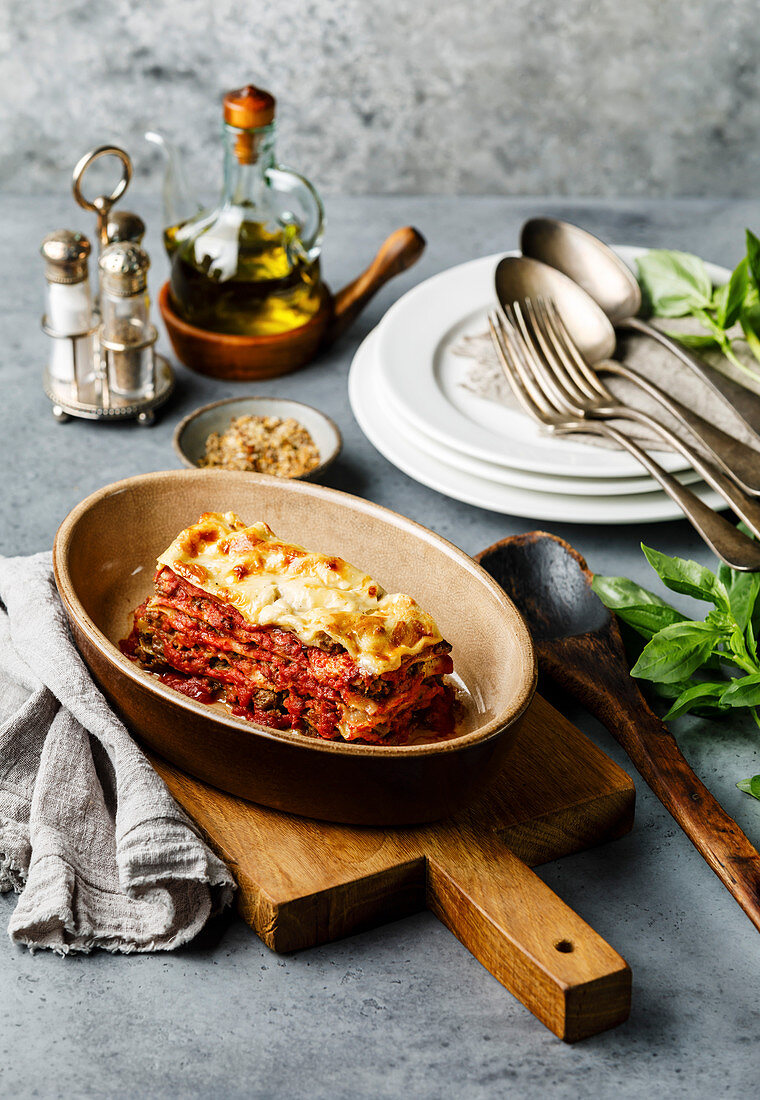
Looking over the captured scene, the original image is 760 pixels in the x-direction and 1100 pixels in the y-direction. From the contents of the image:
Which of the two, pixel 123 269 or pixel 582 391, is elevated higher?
pixel 123 269

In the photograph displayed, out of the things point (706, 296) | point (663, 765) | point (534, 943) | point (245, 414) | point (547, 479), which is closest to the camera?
point (534, 943)

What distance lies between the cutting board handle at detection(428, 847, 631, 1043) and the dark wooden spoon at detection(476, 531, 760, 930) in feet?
0.57

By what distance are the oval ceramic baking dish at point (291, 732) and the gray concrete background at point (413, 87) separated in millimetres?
1549

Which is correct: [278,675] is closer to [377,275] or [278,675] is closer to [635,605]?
[635,605]

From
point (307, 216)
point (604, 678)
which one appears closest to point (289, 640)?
point (604, 678)

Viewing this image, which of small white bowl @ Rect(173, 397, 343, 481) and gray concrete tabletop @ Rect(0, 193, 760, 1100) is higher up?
small white bowl @ Rect(173, 397, 343, 481)

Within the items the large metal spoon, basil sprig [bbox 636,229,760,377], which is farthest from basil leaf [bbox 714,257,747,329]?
the large metal spoon

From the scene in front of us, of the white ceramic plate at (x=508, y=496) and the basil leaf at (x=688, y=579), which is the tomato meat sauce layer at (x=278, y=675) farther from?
the white ceramic plate at (x=508, y=496)

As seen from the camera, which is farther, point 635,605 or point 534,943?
point 635,605

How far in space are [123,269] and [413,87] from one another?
3.89 feet

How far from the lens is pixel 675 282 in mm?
2084

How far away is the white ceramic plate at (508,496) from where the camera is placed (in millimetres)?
1691

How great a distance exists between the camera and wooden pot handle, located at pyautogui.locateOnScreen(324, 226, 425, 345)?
7.07 feet

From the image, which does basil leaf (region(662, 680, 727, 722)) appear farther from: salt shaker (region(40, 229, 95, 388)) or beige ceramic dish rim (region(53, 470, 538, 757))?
salt shaker (region(40, 229, 95, 388))
